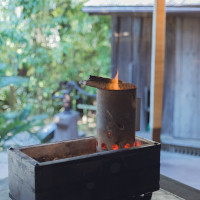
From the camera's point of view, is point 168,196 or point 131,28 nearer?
point 168,196

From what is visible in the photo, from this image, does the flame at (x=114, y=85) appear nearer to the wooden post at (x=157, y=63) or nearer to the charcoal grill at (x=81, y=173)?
the charcoal grill at (x=81, y=173)

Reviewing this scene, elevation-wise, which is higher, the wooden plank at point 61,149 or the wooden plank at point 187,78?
the wooden plank at point 187,78

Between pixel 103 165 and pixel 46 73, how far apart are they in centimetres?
759

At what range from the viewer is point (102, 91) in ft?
9.35

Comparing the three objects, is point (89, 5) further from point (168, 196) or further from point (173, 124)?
point (168, 196)

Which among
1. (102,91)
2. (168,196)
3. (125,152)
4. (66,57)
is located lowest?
(168,196)

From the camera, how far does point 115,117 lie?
2.83 metres

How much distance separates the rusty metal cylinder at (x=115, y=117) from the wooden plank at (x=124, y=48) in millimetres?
3002

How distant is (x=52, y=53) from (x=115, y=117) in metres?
7.18

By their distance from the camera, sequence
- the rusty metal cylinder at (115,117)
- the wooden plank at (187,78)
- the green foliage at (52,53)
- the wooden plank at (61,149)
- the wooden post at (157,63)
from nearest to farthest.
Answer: the rusty metal cylinder at (115,117) → the wooden plank at (61,149) → the wooden post at (157,63) → the wooden plank at (187,78) → the green foliage at (52,53)

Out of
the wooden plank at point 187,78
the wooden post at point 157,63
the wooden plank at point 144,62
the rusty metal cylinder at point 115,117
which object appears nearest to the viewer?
the rusty metal cylinder at point 115,117

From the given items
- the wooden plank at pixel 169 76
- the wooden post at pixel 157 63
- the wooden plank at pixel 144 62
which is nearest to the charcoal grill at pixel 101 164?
the wooden post at pixel 157 63

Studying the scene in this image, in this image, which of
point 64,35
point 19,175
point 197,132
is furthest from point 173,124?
point 64,35

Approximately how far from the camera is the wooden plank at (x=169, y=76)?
5.57 meters
